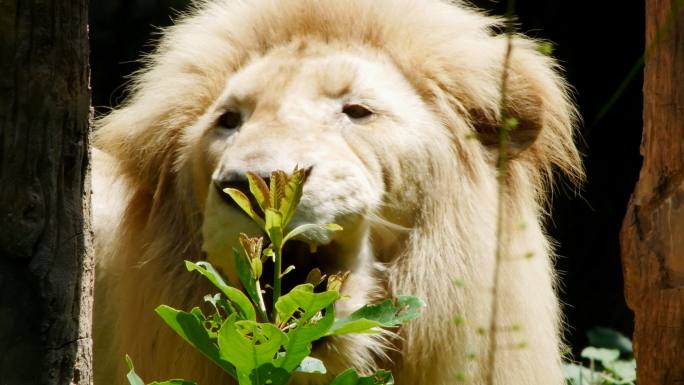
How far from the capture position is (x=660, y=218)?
8.96 ft

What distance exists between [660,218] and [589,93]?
4107 mm

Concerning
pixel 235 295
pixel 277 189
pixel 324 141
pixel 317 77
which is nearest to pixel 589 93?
pixel 317 77

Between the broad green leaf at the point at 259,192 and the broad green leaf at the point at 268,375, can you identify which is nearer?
the broad green leaf at the point at 268,375

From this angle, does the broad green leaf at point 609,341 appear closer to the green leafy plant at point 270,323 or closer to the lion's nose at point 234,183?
the lion's nose at point 234,183

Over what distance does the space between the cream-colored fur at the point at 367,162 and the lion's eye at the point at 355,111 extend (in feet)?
0.06

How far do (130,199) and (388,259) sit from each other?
0.95 m

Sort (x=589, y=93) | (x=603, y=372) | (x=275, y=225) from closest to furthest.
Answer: (x=275, y=225), (x=603, y=372), (x=589, y=93)

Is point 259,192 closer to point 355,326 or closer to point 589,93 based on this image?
point 355,326

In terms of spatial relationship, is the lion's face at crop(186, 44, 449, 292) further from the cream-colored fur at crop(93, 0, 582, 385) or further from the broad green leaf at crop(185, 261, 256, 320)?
the broad green leaf at crop(185, 261, 256, 320)

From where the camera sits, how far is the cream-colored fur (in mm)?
2949

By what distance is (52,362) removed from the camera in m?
2.24

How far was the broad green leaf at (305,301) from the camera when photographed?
207cm

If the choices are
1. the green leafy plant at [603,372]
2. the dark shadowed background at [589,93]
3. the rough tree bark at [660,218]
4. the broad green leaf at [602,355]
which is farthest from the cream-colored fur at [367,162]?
the dark shadowed background at [589,93]

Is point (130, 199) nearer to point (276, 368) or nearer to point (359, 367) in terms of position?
point (359, 367)
